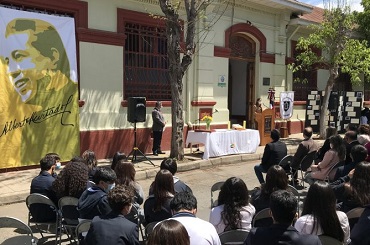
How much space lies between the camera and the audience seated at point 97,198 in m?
4.30

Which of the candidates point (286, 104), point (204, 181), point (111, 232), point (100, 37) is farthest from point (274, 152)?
point (286, 104)

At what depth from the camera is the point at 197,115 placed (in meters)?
13.8

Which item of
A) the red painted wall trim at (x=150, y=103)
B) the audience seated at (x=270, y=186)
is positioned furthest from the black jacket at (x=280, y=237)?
the red painted wall trim at (x=150, y=103)

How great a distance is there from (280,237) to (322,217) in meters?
0.73

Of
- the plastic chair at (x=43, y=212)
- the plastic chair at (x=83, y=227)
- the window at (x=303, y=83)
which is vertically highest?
the window at (x=303, y=83)

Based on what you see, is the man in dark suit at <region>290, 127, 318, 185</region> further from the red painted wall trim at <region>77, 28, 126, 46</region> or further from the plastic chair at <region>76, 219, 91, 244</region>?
the red painted wall trim at <region>77, 28, 126, 46</region>

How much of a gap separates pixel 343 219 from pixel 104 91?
863 cm

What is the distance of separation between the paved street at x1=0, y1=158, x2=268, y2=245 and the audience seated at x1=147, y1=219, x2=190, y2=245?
13.0ft

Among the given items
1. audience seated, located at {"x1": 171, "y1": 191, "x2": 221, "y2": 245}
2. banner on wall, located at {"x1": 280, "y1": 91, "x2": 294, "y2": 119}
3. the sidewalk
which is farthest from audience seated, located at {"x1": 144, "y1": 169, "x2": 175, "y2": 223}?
banner on wall, located at {"x1": 280, "y1": 91, "x2": 294, "y2": 119}

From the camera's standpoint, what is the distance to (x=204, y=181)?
956cm

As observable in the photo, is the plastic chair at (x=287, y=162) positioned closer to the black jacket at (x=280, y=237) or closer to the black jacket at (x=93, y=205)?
the black jacket at (x=93, y=205)

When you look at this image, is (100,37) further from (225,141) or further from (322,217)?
(322,217)

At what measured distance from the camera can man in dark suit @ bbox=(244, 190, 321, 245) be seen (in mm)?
2924

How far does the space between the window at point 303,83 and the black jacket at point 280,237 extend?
610 inches
